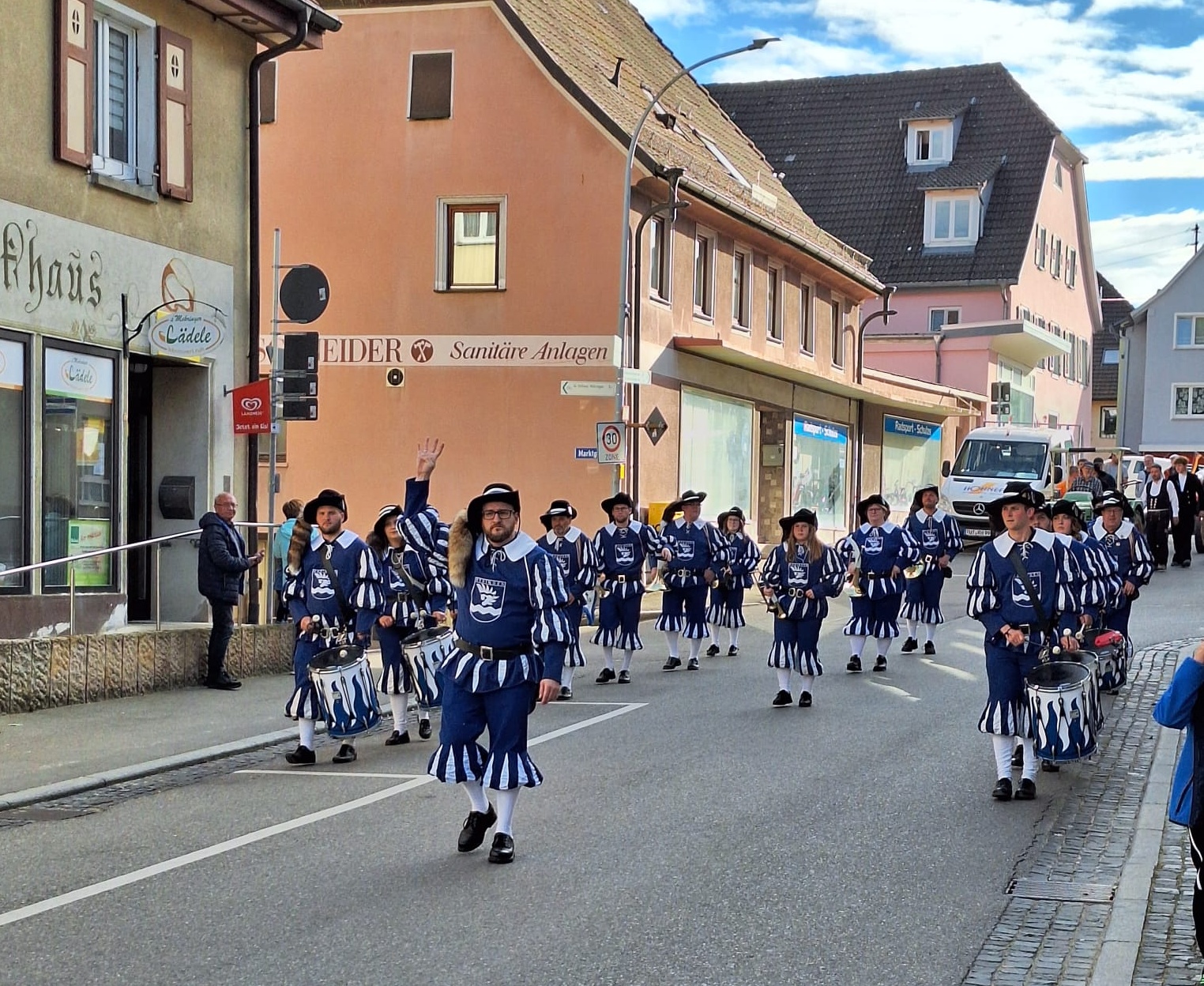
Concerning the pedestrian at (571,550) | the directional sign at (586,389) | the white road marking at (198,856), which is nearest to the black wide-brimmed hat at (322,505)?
the white road marking at (198,856)

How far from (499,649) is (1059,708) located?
3.70 m

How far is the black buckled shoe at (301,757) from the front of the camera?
11.6 metres

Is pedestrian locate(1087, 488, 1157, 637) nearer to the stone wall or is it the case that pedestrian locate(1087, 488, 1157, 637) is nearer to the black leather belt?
the black leather belt

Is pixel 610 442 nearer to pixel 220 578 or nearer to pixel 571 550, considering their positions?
pixel 571 550

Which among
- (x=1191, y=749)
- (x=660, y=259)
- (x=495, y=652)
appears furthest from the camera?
(x=660, y=259)

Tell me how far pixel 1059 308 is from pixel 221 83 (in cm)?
4759

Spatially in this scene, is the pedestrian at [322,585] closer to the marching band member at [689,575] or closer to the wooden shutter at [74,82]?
the wooden shutter at [74,82]

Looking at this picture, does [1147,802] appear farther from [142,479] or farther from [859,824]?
[142,479]

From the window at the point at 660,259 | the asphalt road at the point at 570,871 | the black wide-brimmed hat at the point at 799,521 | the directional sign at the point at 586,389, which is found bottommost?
the asphalt road at the point at 570,871

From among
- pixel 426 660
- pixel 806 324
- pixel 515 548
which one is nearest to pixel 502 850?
pixel 515 548

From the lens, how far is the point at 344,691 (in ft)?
37.3

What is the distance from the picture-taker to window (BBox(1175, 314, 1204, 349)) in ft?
211

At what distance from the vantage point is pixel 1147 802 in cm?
977

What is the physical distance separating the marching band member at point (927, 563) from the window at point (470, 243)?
1122cm
